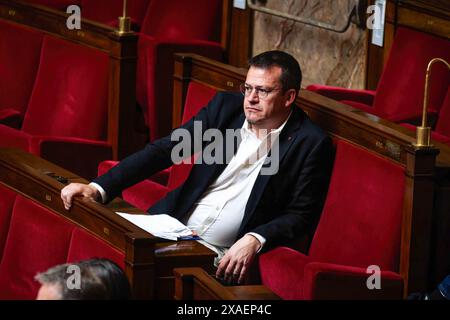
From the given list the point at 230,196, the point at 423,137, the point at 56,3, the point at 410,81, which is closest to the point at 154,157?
the point at 230,196

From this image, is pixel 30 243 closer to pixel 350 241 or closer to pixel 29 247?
pixel 29 247

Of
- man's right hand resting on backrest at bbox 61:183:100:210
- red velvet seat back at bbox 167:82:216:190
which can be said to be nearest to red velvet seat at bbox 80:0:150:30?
red velvet seat back at bbox 167:82:216:190

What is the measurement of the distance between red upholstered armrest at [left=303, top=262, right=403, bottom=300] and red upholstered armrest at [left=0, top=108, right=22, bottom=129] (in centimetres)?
69

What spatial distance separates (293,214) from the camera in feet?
3.51

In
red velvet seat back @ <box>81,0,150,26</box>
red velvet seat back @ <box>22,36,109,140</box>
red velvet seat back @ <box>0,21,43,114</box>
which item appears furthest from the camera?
red velvet seat back @ <box>81,0,150,26</box>

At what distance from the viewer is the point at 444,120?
134cm

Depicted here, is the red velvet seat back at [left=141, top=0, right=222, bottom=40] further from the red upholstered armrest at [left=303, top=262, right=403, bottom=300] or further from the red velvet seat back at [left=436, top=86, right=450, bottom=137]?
the red upholstered armrest at [left=303, top=262, right=403, bottom=300]

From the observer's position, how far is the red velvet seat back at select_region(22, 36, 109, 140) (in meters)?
1.44

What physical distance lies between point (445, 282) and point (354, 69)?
0.78m

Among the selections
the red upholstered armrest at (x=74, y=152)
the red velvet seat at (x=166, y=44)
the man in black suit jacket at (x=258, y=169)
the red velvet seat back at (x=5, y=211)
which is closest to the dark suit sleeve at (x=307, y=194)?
the man in black suit jacket at (x=258, y=169)

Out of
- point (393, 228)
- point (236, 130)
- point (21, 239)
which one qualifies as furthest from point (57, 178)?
point (393, 228)

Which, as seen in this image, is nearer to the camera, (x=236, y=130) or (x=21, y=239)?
(x=21, y=239)

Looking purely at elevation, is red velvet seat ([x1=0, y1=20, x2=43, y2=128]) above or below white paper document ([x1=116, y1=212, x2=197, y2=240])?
above
